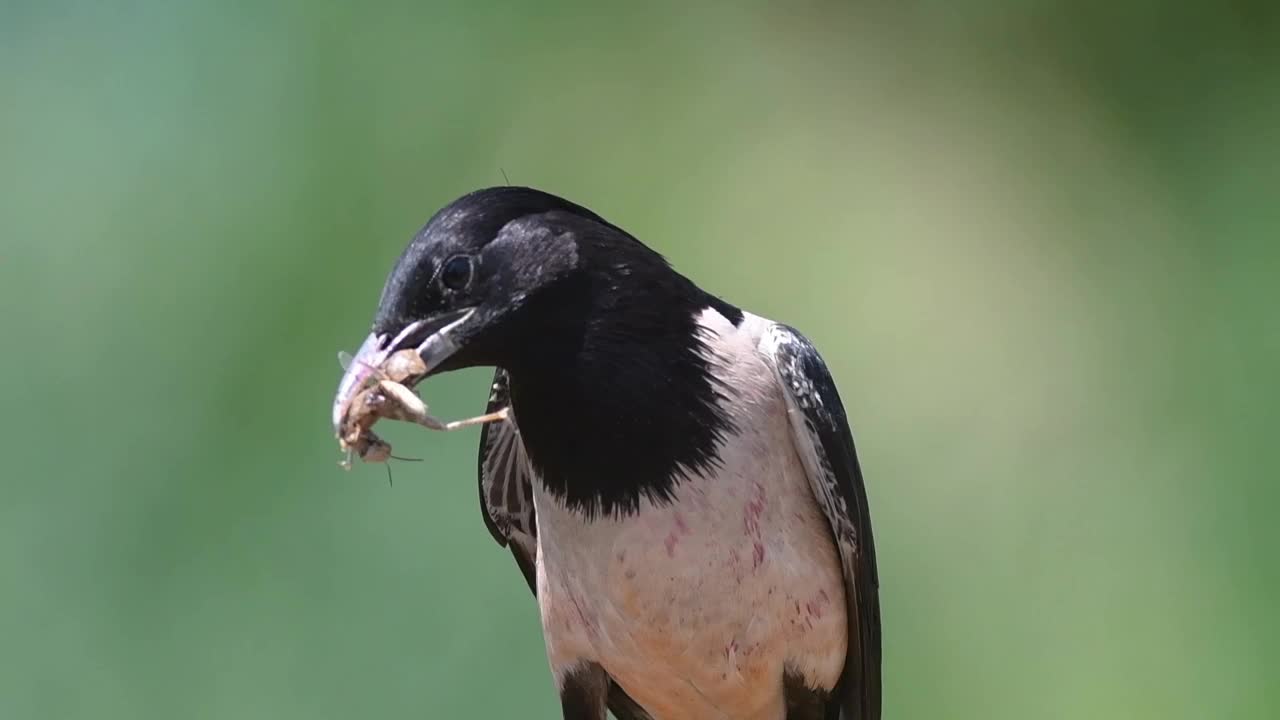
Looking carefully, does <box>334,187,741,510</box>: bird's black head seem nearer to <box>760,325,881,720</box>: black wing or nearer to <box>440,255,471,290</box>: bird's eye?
<box>440,255,471,290</box>: bird's eye

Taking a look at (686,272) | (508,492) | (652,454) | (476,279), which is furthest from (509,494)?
(686,272)

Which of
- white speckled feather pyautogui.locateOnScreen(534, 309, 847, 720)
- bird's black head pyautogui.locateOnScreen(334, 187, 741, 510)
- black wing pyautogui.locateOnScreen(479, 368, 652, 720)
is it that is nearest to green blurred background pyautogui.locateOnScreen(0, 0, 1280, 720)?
black wing pyautogui.locateOnScreen(479, 368, 652, 720)

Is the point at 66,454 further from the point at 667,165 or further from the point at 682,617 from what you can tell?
the point at 682,617

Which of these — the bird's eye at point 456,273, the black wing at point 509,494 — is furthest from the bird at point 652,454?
the black wing at point 509,494

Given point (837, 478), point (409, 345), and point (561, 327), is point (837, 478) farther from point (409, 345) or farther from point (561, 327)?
point (409, 345)

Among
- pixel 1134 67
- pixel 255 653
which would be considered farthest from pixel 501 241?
pixel 1134 67

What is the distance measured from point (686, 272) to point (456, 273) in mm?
1935

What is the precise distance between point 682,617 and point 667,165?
199cm

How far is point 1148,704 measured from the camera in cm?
368

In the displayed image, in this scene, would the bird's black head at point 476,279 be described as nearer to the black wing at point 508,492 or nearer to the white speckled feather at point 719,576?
the white speckled feather at point 719,576

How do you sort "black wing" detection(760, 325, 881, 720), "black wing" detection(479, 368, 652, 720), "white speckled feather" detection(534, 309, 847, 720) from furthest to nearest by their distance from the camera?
"black wing" detection(479, 368, 652, 720) < "black wing" detection(760, 325, 881, 720) < "white speckled feather" detection(534, 309, 847, 720)

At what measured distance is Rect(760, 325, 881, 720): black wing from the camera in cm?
220

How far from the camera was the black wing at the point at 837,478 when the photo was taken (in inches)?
86.7

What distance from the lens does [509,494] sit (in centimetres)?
259
